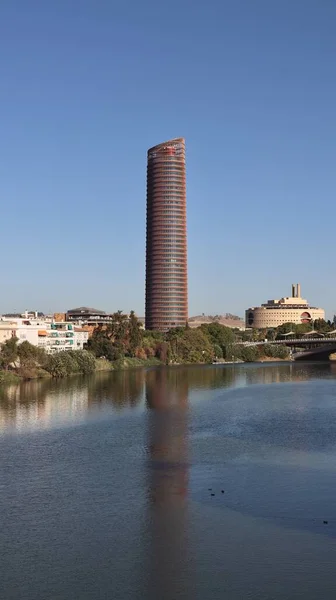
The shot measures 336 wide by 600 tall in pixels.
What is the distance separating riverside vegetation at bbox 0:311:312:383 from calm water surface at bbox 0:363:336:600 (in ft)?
62.5

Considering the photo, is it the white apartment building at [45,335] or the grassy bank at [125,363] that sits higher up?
the white apartment building at [45,335]

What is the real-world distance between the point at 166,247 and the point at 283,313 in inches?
2518

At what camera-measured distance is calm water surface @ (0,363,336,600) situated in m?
16.3

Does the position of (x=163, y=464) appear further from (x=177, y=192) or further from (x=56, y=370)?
(x=177, y=192)

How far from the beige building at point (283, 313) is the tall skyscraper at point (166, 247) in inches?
2189

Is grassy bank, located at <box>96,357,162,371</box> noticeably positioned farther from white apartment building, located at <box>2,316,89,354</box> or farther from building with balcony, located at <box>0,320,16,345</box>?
building with balcony, located at <box>0,320,16,345</box>

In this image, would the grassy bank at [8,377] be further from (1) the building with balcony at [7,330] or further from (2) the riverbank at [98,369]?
(1) the building with balcony at [7,330]

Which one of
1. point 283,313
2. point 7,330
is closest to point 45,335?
point 7,330

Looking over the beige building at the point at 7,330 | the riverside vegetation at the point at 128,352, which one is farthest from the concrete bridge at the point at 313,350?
the beige building at the point at 7,330

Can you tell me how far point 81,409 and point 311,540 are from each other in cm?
2558

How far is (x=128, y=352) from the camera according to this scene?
86.2 m

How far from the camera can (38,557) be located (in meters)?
17.6

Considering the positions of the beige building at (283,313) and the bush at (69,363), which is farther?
the beige building at (283,313)

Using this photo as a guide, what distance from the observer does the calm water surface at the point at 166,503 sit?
1628 centimetres
